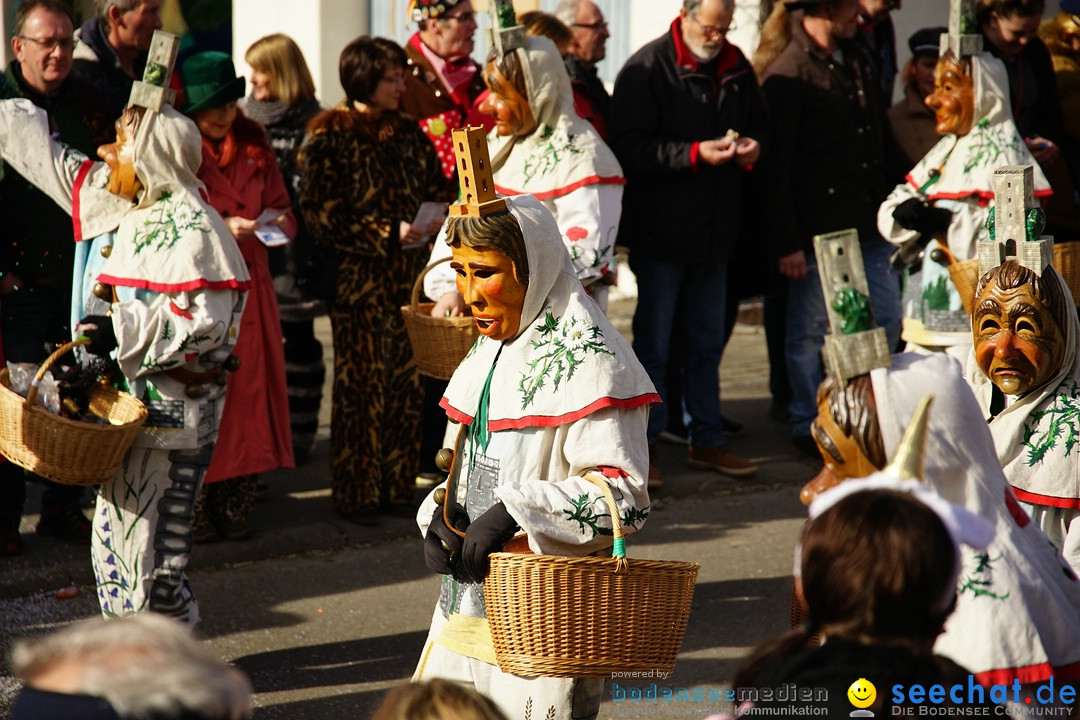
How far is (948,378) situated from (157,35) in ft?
11.0

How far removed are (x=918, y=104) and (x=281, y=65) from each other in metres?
3.94

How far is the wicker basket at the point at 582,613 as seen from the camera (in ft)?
9.93

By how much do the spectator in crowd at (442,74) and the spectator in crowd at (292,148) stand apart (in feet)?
2.31

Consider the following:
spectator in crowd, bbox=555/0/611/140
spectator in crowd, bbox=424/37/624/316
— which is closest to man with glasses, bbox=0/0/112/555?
spectator in crowd, bbox=424/37/624/316

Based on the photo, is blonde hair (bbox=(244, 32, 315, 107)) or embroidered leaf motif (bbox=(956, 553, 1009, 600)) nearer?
embroidered leaf motif (bbox=(956, 553, 1009, 600))

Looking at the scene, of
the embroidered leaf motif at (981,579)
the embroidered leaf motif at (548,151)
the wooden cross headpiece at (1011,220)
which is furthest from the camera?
the embroidered leaf motif at (548,151)

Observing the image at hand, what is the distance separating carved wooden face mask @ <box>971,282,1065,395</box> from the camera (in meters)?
3.46

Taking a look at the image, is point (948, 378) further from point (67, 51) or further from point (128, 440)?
point (67, 51)

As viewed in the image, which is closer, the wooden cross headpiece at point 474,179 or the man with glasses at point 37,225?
the wooden cross headpiece at point 474,179

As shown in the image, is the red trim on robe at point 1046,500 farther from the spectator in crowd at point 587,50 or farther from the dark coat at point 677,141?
the spectator in crowd at point 587,50

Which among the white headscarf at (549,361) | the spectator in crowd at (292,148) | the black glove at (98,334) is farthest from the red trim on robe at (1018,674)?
the spectator in crowd at (292,148)

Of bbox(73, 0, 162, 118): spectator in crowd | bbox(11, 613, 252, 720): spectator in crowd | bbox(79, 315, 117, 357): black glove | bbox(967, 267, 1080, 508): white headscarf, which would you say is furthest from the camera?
bbox(73, 0, 162, 118): spectator in crowd

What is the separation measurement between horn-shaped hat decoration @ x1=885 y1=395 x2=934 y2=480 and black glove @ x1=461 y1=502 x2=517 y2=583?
1.07 metres

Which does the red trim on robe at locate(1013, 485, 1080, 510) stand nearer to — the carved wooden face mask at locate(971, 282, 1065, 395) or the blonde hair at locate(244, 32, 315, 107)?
the carved wooden face mask at locate(971, 282, 1065, 395)
